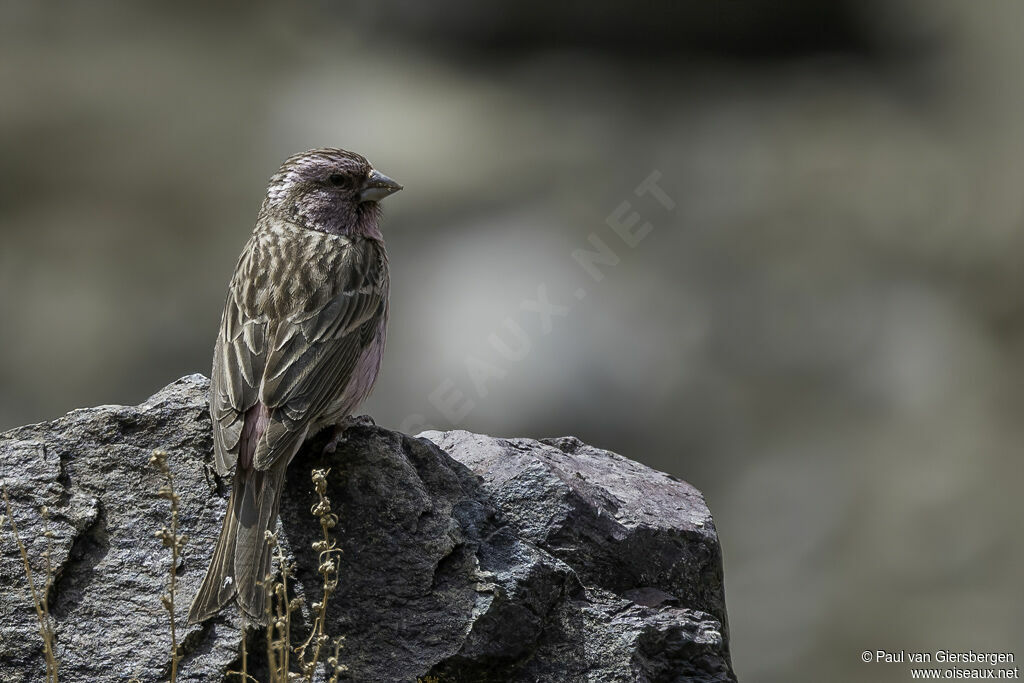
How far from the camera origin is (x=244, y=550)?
473 cm

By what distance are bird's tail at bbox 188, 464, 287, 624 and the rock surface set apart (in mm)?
195

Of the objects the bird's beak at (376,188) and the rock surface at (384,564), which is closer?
the rock surface at (384,564)

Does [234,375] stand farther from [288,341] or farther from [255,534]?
[255,534]

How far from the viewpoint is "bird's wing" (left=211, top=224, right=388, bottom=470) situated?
5.09 metres

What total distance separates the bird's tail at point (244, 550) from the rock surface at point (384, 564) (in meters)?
0.20

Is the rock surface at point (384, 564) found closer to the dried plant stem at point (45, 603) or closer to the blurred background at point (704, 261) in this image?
the dried plant stem at point (45, 603)

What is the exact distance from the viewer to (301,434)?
5.09 m

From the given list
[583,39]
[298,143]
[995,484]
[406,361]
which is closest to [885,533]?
[995,484]

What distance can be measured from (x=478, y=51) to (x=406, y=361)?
3.19m

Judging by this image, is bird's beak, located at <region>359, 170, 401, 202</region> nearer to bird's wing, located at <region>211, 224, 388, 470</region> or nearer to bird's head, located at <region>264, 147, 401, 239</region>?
bird's head, located at <region>264, 147, 401, 239</region>

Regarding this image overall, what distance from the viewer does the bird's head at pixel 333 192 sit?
6.29 metres

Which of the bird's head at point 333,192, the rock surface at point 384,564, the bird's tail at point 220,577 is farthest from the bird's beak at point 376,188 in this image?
the bird's tail at point 220,577

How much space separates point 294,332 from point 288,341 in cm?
6

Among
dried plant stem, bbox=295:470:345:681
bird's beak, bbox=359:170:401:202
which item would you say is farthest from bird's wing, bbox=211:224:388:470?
dried plant stem, bbox=295:470:345:681
